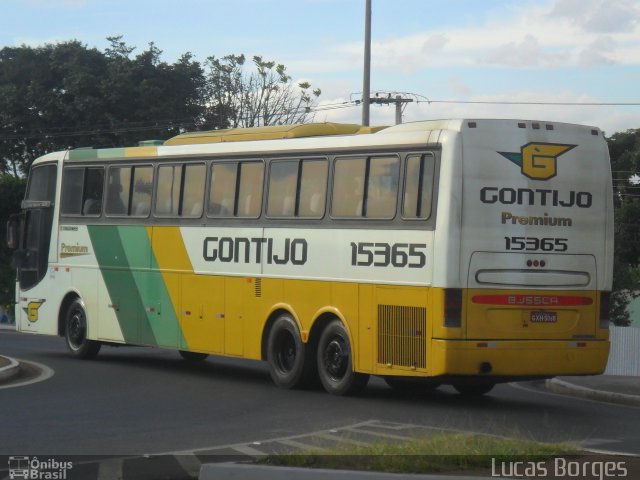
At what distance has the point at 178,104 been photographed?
2335 inches

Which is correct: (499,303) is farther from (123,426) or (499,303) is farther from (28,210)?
(28,210)

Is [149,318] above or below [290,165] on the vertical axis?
below

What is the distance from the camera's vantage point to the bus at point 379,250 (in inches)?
588

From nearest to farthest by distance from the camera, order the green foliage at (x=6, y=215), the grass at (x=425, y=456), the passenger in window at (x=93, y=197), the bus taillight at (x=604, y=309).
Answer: the grass at (x=425, y=456), the bus taillight at (x=604, y=309), the passenger in window at (x=93, y=197), the green foliage at (x=6, y=215)

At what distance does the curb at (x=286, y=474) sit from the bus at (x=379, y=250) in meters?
5.77

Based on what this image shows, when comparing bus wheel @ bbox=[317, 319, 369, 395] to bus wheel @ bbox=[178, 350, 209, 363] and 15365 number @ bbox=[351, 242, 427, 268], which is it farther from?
bus wheel @ bbox=[178, 350, 209, 363]

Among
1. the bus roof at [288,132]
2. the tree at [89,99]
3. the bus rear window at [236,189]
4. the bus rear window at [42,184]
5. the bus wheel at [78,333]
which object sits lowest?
the bus wheel at [78,333]

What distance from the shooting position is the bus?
14938mm

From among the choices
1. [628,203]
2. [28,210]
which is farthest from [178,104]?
[28,210]

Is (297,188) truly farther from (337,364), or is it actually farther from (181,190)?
(181,190)

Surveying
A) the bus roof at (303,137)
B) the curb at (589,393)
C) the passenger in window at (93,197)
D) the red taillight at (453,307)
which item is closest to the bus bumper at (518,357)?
the red taillight at (453,307)

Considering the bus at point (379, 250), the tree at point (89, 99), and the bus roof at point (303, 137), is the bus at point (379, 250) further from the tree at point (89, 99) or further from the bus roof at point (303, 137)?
the tree at point (89, 99)

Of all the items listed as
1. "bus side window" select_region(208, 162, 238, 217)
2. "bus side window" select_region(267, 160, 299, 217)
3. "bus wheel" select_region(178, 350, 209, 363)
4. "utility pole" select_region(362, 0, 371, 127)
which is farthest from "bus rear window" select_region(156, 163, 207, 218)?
"utility pole" select_region(362, 0, 371, 127)

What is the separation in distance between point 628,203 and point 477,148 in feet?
113
